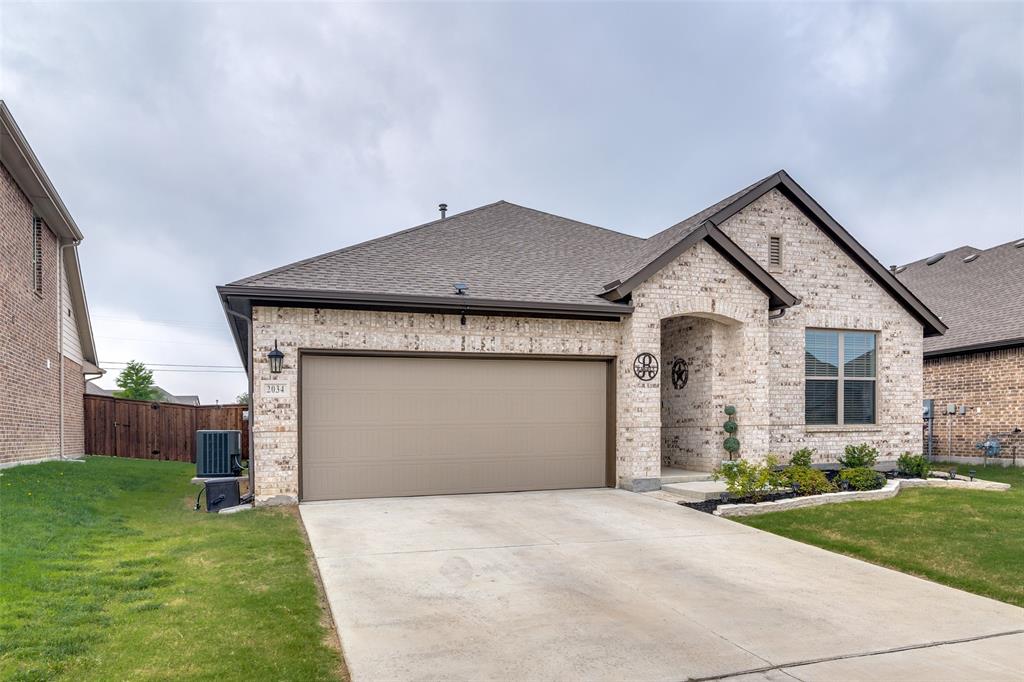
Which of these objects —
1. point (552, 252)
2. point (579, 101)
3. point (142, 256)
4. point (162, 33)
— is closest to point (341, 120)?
point (162, 33)

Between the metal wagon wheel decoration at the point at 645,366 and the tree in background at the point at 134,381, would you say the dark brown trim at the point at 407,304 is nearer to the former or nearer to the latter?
the metal wagon wheel decoration at the point at 645,366

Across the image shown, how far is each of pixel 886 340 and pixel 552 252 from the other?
7.43 m

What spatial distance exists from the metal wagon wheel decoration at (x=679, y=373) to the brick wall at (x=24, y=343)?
1257cm

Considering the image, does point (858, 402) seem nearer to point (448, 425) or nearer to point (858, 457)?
point (858, 457)

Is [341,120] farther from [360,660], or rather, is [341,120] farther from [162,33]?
[360,660]

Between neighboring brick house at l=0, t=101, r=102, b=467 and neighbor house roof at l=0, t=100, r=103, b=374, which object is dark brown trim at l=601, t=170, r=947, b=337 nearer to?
neighbor house roof at l=0, t=100, r=103, b=374

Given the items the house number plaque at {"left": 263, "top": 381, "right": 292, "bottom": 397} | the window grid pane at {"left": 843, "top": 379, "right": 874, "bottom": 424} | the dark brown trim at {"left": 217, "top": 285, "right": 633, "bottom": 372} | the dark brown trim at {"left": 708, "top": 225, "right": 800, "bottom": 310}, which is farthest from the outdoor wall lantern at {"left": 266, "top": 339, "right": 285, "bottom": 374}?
the window grid pane at {"left": 843, "top": 379, "right": 874, "bottom": 424}

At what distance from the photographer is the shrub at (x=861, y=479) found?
1066cm

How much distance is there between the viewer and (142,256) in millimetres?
25625

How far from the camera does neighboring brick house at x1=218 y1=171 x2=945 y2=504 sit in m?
10.1

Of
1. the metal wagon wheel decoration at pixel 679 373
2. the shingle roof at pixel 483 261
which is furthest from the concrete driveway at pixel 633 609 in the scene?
the metal wagon wheel decoration at pixel 679 373

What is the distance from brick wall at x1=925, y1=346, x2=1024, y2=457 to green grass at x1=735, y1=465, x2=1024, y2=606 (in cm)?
549

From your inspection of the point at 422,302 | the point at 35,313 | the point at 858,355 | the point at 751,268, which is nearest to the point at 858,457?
the point at 858,355

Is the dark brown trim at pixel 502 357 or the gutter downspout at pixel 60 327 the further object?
the gutter downspout at pixel 60 327
